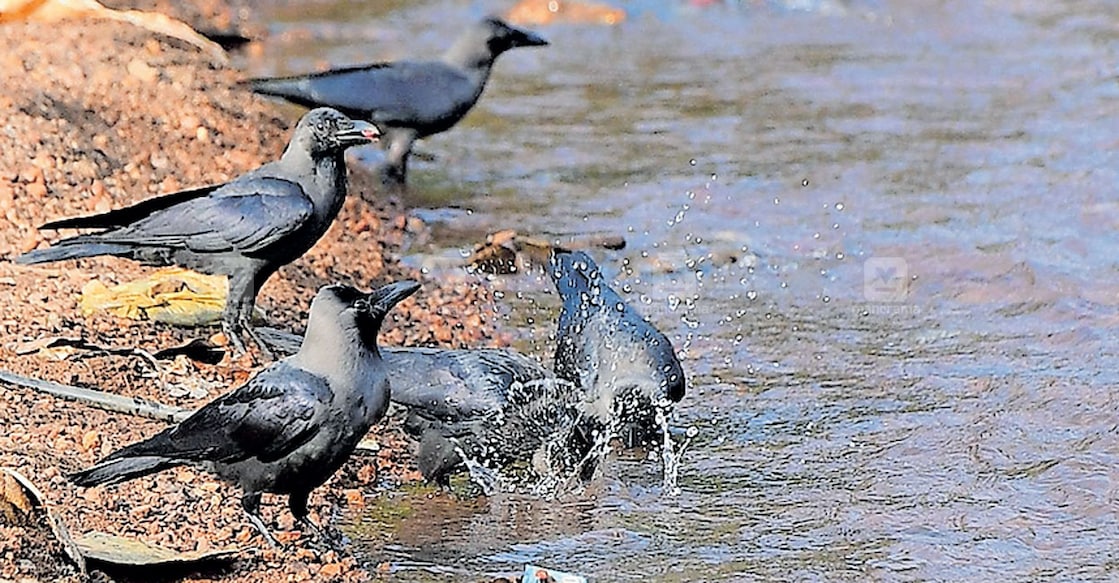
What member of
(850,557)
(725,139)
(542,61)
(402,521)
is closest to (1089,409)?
(850,557)

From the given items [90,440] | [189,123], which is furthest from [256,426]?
[189,123]

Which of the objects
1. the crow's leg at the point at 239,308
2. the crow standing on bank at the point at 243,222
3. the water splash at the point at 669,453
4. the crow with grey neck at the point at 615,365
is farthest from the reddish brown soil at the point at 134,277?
the water splash at the point at 669,453

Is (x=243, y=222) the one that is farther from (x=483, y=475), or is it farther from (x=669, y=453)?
(x=669, y=453)

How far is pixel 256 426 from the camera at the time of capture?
4.52 meters

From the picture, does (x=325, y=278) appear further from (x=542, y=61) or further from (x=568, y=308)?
(x=542, y=61)

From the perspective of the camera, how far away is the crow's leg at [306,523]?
465 cm

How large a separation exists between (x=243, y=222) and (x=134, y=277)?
829 mm

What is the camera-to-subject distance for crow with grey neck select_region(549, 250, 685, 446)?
5.50 metres

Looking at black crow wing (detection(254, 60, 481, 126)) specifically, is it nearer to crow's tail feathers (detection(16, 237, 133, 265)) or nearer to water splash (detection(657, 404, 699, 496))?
crow's tail feathers (detection(16, 237, 133, 265))

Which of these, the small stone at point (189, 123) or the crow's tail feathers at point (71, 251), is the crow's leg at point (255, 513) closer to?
the crow's tail feathers at point (71, 251)

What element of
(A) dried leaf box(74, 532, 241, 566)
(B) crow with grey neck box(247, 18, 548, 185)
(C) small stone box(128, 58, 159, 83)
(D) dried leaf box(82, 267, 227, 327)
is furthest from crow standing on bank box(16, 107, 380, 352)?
(C) small stone box(128, 58, 159, 83)

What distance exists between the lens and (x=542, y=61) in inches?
460

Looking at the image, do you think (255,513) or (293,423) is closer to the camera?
(293,423)

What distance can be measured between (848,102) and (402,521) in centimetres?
605
